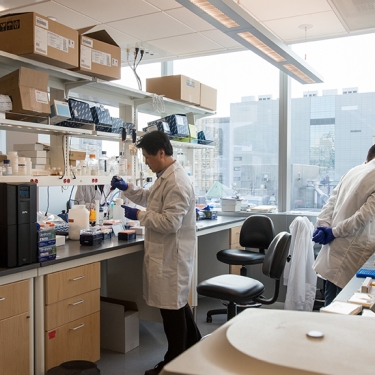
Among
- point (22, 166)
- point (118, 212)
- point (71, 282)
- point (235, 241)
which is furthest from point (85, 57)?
point (235, 241)

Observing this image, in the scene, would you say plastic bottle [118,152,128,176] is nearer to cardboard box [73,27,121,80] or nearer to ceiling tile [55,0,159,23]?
cardboard box [73,27,121,80]

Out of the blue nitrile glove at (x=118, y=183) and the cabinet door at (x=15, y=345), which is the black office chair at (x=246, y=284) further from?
the cabinet door at (x=15, y=345)

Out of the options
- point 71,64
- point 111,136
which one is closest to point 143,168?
point 111,136

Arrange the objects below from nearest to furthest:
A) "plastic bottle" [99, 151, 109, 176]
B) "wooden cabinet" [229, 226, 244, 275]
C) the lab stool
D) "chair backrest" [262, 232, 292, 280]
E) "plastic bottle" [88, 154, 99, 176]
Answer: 1. the lab stool
2. "chair backrest" [262, 232, 292, 280]
3. "plastic bottle" [88, 154, 99, 176]
4. "plastic bottle" [99, 151, 109, 176]
5. "wooden cabinet" [229, 226, 244, 275]

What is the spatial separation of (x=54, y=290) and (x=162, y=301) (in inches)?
25.2

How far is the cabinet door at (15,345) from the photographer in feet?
6.68

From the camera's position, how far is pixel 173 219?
2.50 metres

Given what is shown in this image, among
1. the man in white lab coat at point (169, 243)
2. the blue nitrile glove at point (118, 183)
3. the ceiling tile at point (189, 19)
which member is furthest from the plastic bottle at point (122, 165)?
the ceiling tile at point (189, 19)

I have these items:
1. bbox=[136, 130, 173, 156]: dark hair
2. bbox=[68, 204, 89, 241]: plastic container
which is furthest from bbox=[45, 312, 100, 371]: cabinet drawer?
bbox=[136, 130, 173, 156]: dark hair

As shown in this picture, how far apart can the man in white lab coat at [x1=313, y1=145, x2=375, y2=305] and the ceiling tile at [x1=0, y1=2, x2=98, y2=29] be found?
2650mm

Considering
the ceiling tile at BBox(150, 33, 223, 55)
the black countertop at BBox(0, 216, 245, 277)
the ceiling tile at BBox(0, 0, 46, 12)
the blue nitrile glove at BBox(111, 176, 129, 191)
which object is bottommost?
the black countertop at BBox(0, 216, 245, 277)

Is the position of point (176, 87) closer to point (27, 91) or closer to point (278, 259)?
point (27, 91)

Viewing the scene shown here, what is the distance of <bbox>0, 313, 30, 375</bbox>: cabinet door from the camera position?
204cm

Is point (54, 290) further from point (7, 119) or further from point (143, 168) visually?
point (143, 168)
